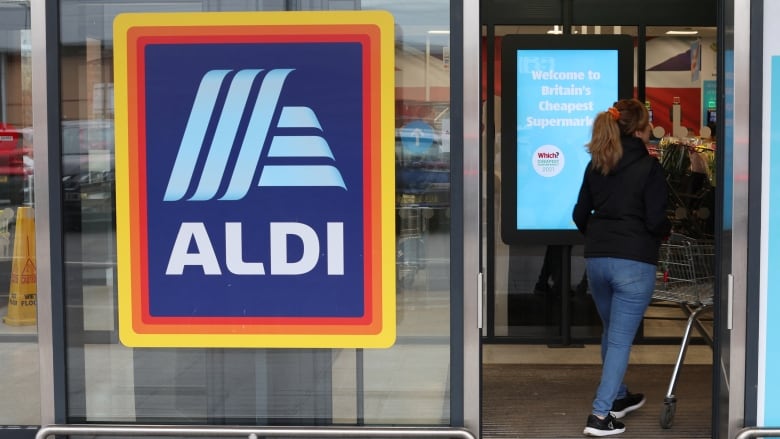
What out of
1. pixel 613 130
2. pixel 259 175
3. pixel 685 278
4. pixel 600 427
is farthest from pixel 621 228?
pixel 259 175

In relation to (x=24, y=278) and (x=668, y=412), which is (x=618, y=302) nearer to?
(x=668, y=412)

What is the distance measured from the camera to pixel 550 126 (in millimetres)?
7301

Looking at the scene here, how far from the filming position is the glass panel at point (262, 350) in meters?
4.57

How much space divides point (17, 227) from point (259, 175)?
128cm

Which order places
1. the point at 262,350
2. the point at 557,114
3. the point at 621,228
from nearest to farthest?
1. the point at 262,350
2. the point at 621,228
3. the point at 557,114

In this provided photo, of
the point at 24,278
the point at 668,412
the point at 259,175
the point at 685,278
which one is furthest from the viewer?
the point at 685,278

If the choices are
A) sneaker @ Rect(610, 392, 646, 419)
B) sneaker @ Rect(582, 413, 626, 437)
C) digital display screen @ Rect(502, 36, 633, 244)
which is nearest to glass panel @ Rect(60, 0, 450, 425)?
sneaker @ Rect(582, 413, 626, 437)

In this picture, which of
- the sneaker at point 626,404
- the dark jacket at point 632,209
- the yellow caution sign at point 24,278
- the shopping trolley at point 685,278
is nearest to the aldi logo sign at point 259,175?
the yellow caution sign at point 24,278

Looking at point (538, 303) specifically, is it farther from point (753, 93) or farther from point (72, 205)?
point (72, 205)

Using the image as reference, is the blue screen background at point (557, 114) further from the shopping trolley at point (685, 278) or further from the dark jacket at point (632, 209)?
the dark jacket at point (632, 209)

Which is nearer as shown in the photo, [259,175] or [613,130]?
[259,175]

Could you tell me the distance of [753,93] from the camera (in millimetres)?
4590

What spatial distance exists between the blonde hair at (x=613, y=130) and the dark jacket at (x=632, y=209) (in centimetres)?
5

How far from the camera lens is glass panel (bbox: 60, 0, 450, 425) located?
15.0ft
